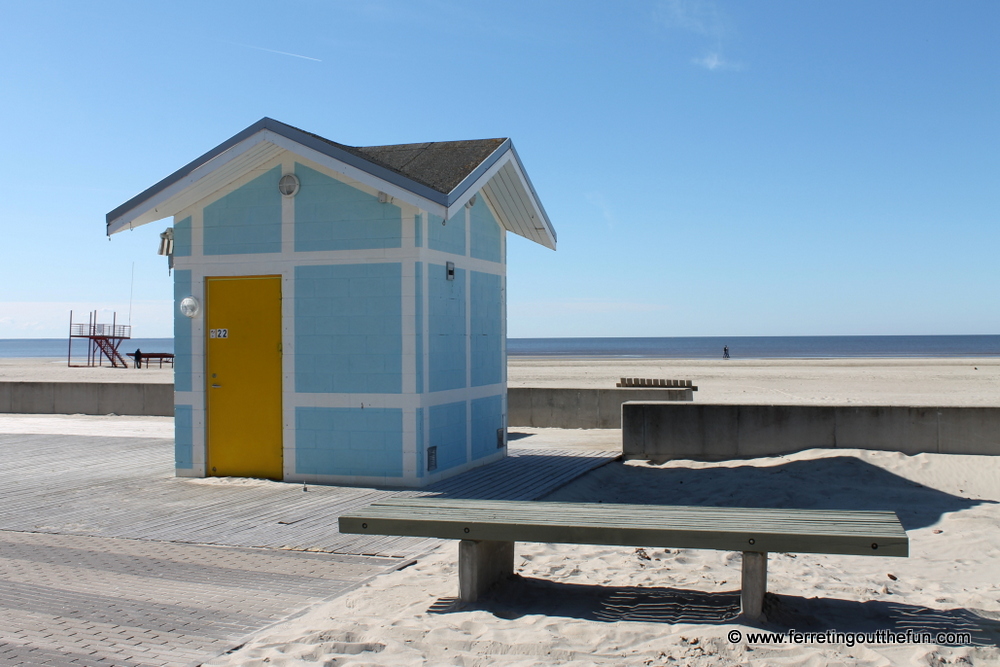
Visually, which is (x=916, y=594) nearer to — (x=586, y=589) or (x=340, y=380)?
(x=586, y=589)

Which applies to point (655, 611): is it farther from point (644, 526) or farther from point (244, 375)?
point (244, 375)

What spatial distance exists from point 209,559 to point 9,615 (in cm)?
154

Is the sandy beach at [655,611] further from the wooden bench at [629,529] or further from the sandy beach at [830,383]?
the sandy beach at [830,383]

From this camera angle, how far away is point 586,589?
5.52 metres

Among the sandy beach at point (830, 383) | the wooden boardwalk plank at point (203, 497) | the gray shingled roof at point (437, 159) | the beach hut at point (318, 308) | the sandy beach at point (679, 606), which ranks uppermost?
the gray shingled roof at point (437, 159)

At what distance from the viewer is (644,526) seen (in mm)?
4832

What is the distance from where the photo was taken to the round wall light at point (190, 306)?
406 inches

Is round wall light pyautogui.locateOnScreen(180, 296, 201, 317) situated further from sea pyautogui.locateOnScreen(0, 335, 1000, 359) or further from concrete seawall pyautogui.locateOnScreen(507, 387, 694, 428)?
sea pyautogui.locateOnScreen(0, 335, 1000, 359)

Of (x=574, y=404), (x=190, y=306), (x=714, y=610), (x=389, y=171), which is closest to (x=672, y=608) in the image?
(x=714, y=610)

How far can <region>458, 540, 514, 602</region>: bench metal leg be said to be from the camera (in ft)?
17.1

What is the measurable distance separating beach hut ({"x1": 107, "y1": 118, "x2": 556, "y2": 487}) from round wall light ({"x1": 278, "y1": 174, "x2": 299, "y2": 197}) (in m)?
0.02

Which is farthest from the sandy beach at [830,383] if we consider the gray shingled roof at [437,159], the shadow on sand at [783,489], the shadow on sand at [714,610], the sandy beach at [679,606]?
the shadow on sand at [714,610]

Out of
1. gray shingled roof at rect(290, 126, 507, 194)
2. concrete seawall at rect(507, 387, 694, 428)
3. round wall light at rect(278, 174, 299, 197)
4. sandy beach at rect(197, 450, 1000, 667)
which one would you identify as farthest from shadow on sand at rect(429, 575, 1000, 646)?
concrete seawall at rect(507, 387, 694, 428)

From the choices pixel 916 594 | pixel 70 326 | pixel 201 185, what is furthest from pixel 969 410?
pixel 70 326
